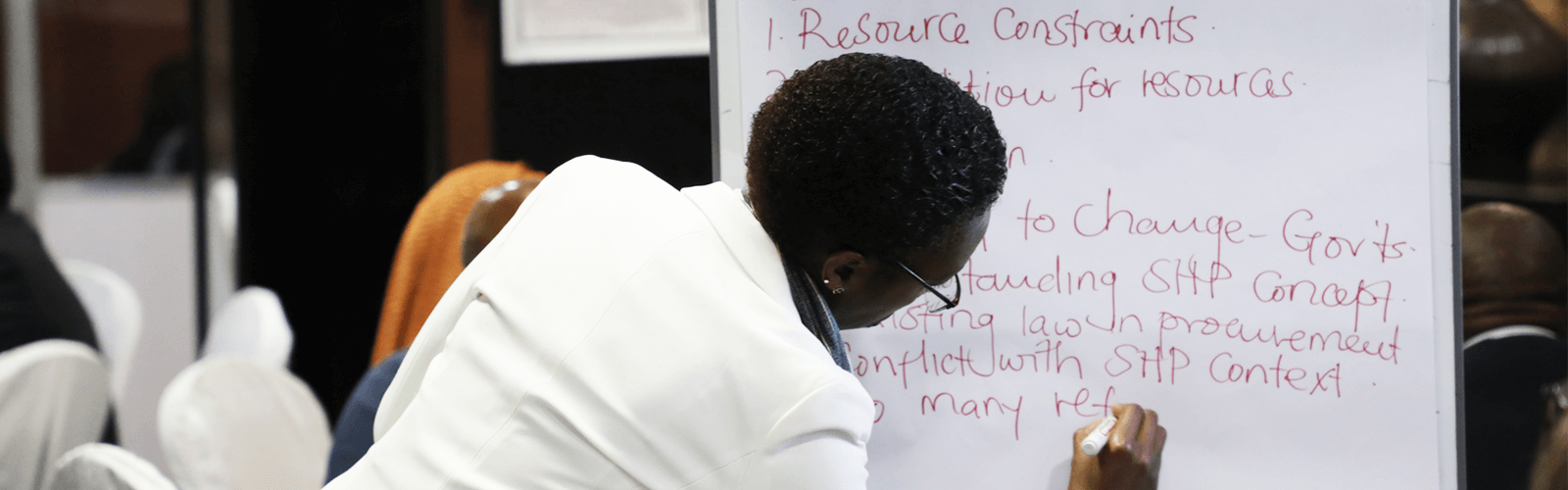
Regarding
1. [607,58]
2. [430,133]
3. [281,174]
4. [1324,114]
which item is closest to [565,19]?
[607,58]

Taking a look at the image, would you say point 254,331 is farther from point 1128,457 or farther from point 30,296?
point 1128,457

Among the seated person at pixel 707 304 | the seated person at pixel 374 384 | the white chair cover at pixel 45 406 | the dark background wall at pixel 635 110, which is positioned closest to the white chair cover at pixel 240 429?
the white chair cover at pixel 45 406

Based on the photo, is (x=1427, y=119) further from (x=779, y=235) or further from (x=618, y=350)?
(x=618, y=350)

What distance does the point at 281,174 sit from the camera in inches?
116

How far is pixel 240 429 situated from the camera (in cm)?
172

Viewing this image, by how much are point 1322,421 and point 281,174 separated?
284 cm

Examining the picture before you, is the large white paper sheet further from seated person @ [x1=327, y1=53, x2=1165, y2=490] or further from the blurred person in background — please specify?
the blurred person in background

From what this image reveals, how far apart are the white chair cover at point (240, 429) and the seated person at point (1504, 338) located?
1.94m

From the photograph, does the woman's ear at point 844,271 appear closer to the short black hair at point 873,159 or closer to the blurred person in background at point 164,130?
the short black hair at point 873,159

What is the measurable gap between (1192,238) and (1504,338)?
2.86 ft

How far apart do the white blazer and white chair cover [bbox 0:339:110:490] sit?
3.85 feet

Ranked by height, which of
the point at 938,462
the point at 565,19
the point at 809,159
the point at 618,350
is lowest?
the point at 938,462

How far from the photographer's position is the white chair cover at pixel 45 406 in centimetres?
155

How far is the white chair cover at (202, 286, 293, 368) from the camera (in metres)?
2.32
